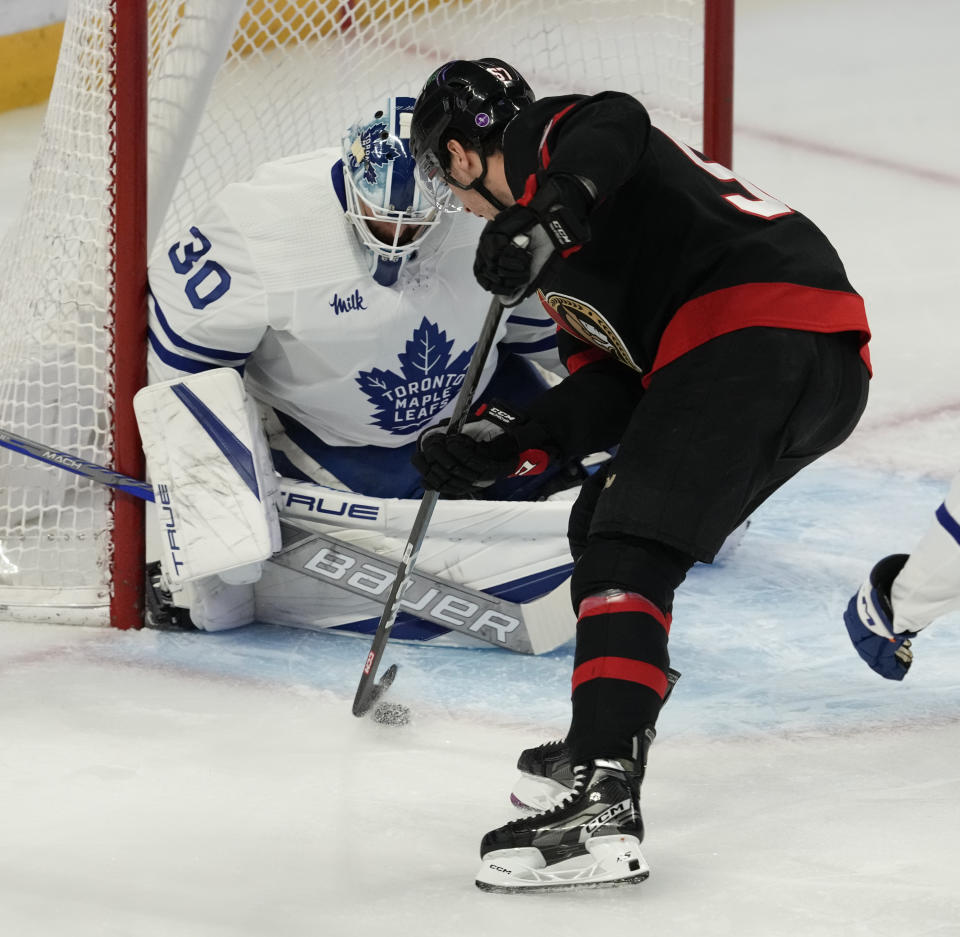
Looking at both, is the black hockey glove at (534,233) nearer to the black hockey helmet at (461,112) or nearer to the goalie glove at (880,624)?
the black hockey helmet at (461,112)

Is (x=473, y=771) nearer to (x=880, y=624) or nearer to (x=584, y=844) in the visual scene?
(x=584, y=844)

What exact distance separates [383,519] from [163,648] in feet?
1.37

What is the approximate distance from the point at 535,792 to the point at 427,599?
0.79 meters

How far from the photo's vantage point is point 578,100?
1.62 metres

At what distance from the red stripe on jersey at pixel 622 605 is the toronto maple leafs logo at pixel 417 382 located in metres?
1.00

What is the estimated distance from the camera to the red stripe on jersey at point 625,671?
4.96 feet

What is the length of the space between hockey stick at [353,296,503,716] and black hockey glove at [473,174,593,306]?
53cm

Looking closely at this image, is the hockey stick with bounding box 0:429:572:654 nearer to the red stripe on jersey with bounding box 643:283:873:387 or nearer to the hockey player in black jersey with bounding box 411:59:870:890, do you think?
the hockey player in black jersey with bounding box 411:59:870:890

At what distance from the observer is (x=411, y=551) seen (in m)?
2.20

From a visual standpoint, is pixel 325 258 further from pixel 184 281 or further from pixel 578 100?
pixel 578 100

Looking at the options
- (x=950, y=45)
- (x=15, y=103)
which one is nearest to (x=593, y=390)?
(x=15, y=103)

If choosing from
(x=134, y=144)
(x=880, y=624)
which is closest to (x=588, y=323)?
(x=880, y=624)

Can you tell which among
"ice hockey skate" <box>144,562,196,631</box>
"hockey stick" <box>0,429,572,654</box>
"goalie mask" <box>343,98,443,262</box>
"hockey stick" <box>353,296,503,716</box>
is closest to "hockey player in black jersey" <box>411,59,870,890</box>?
"hockey stick" <box>353,296,503,716</box>

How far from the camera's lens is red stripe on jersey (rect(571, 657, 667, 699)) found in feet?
4.96
